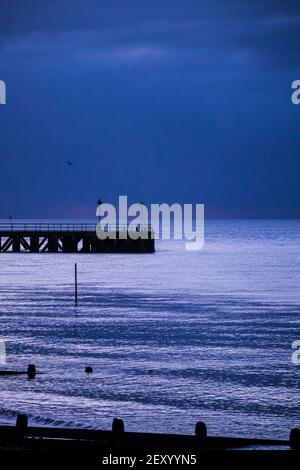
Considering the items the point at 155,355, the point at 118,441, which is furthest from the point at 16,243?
the point at 118,441

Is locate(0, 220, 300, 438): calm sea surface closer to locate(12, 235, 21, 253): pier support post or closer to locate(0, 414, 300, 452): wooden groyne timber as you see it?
locate(0, 414, 300, 452): wooden groyne timber

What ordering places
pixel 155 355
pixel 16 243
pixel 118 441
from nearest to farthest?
pixel 118 441
pixel 155 355
pixel 16 243

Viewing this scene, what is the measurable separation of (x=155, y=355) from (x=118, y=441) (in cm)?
2200

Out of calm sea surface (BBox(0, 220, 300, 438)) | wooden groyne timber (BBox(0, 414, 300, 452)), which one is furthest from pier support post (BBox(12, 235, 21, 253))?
wooden groyne timber (BBox(0, 414, 300, 452))

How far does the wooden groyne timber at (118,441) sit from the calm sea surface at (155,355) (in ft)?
19.4

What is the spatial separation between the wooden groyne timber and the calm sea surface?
5908mm

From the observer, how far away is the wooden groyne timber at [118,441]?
16.1 metres

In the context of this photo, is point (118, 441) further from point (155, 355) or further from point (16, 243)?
point (16, 243)

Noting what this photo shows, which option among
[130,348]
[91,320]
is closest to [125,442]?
[130,348]

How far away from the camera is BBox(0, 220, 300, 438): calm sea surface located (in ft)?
85.8

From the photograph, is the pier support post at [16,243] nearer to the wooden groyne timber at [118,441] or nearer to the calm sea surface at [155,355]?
the calm sea surface at [155,355]

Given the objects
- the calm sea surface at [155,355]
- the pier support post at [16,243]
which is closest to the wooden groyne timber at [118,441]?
the calm sea surface at [155,355]

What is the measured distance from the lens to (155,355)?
125ft

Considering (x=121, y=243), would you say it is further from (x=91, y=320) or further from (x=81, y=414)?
(x=81, y=414)
